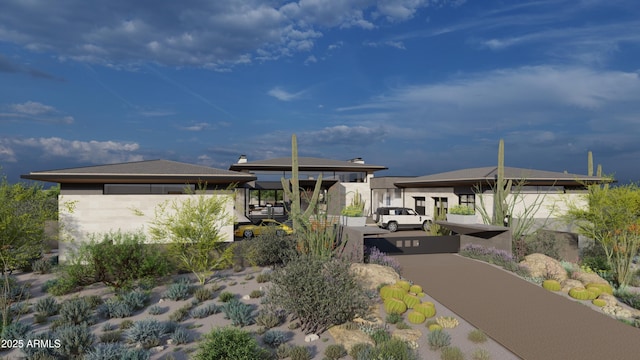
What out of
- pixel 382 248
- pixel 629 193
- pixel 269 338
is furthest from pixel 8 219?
pixel 629 193

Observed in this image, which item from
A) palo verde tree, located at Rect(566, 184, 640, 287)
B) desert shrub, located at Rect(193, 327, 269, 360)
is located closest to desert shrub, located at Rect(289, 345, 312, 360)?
desert shrub, located at Rect(193, 327, 269, 360)

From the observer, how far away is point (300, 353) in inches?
325

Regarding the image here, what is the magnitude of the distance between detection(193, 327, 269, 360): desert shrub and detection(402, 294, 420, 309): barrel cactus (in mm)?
5378

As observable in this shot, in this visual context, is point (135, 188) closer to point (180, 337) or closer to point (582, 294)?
point (180, 337)

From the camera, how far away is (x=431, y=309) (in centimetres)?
1079

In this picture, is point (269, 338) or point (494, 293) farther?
point (494, 293)

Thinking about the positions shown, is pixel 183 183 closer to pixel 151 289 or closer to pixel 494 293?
pixel 151 289

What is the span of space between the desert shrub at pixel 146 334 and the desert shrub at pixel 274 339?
265 centimetres

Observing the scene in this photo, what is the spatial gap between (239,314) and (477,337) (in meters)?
6.23

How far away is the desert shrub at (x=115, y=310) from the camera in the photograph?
1101cm

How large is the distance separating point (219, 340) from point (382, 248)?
1164cm

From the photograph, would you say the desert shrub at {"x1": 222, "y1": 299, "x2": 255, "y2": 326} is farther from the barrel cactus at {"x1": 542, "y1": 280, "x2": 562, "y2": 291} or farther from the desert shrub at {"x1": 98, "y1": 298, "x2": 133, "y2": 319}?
the barrel cactus at {"x1": 542, "y1": 280, "x2": 562, "y2": 291}

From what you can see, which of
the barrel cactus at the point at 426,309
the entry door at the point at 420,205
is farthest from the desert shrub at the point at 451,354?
the entry door at the point at 420,205

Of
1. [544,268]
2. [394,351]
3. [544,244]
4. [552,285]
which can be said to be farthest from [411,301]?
[544,244]
